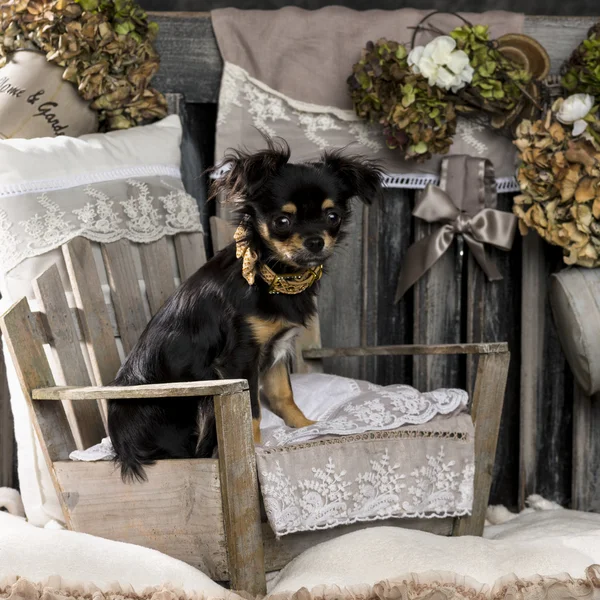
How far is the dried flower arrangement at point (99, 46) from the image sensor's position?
2416 mm

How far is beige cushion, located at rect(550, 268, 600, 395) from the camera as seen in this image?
2564mm

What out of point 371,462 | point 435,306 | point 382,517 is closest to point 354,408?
point 371,462

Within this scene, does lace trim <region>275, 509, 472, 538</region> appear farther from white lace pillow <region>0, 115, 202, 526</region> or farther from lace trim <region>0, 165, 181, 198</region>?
lace trim <region>0, 165, 181, 198</region>

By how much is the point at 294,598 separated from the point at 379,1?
2.27 metres

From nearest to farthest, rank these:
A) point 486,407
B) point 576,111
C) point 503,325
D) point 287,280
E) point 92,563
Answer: point 92,563, point 287,280, point 486,407, point 576,111, point 503,325

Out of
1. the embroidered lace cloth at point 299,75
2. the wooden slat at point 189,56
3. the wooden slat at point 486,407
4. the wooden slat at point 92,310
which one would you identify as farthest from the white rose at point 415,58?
the wooden slat at point 92,310

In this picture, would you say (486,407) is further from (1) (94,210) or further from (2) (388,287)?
(1) (94,210)

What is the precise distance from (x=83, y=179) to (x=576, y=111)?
1589 millimetres

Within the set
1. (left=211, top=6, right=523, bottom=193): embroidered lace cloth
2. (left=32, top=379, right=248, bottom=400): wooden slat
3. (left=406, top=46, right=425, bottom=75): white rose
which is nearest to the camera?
(left=32, top=379, right=248, bottom=400): wooden slat

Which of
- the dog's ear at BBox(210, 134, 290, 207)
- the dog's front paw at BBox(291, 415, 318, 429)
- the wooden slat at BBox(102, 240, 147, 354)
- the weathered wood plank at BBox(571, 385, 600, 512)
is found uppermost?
the dog's ear at BBox(210, 134, 290, 207)

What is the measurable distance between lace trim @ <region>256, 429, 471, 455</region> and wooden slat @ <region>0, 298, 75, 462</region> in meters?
0.56

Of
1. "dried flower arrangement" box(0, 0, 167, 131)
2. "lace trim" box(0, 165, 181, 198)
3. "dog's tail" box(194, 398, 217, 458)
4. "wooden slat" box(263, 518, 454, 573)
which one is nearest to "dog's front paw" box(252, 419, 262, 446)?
"dog's tail" box(194, 398, 217, 458)

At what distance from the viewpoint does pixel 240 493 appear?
5.94 feet

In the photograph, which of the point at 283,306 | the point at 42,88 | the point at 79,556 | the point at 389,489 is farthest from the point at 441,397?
the point at 42,88
